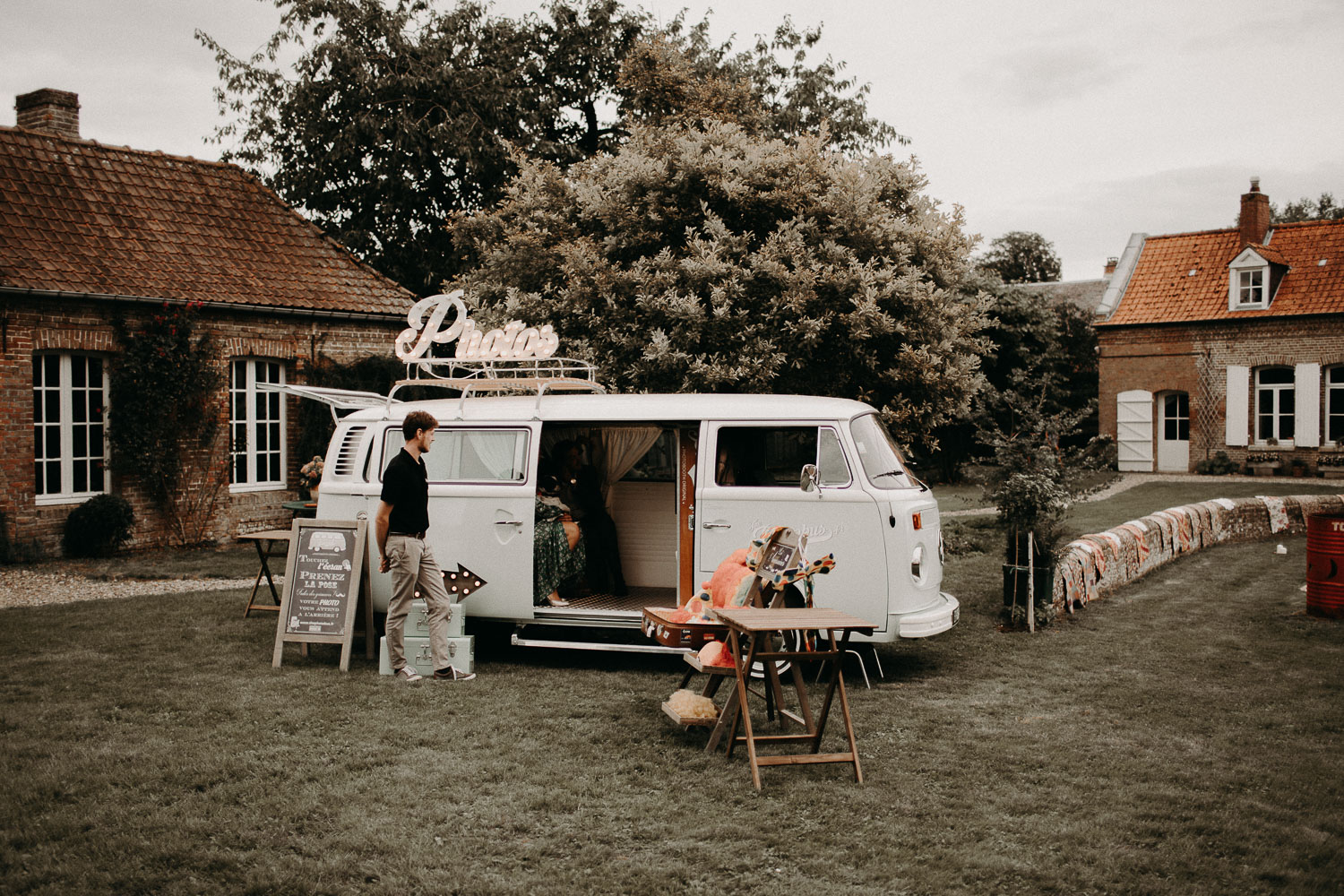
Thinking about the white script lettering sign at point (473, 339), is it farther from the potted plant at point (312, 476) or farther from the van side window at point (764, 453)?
the potted plant at point (312, 476)

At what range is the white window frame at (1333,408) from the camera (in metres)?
25.6

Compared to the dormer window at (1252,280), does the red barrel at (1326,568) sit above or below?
below

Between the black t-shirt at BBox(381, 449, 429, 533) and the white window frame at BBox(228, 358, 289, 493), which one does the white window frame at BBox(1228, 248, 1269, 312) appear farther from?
the black t-shirt at BBox(381, 449, 429, 533)

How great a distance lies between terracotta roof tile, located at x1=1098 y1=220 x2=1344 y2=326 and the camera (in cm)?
2631

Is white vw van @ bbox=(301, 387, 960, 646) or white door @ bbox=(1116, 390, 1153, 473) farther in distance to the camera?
white door @ bbox=(1116, 390, 1153, 473)

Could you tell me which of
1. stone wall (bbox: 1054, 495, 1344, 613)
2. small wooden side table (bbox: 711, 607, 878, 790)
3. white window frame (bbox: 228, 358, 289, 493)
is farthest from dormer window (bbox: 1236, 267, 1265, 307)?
small wooden side table (bbox: 711, 607, 878, 790)

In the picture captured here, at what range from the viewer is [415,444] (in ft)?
24.9

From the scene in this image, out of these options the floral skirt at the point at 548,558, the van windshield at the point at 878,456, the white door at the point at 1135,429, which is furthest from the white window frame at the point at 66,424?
the white door at the point at 1135,429

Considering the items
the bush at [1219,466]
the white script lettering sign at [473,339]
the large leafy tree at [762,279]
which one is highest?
the large leafy tree at [762,279]

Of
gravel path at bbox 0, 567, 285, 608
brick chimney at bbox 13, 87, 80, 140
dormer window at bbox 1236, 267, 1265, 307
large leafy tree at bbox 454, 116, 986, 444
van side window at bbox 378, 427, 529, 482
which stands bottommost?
gravel path at bbox 0, 567, 285, 608

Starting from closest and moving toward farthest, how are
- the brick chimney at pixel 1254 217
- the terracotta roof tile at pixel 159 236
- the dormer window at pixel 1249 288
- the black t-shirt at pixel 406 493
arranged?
the black t-shirt at pixel 406 493 → the terracotta roof tile at pixel 159 236 → the dormer window at pixel 1249 288 → the brick chimney at pixel 1254 217

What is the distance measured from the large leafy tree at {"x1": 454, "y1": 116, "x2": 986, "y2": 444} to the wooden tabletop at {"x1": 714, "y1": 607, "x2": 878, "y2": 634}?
601cm

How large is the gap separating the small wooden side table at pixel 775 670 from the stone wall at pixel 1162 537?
514 centimetres

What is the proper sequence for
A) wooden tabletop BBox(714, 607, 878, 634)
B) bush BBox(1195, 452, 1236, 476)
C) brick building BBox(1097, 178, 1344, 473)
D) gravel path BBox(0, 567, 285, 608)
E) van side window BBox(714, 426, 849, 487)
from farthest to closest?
1. bush BBox(1195, 452, 1236, 476)
2. brick building BBox(1097, 178, 1344, 473)
3. gravel path BBox(0, 567, 285, 608)
4. van side window BBox(714, 426, 849, 487)
5. wooden tabletop BBox(714, 607, 878, 634)
